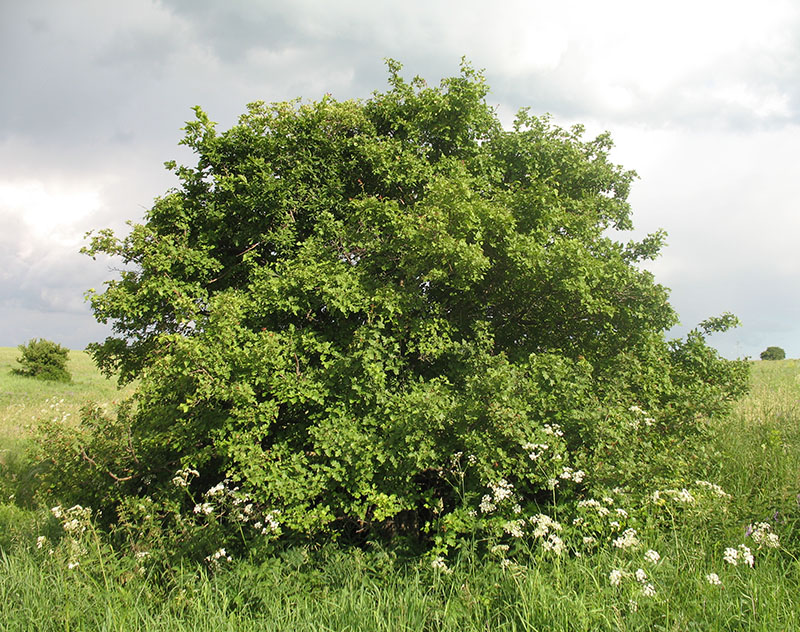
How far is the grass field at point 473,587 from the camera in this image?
14.5ft

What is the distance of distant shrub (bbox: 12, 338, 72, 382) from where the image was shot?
33156 mm

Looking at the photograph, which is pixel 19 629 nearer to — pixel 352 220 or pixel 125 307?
pixel 125 307

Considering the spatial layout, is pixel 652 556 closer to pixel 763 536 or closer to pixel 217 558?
pixel 763 536

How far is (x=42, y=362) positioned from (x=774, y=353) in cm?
5403

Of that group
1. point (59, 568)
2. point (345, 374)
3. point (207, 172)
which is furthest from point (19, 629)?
point (207, 172)

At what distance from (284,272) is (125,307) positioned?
9.53 ft

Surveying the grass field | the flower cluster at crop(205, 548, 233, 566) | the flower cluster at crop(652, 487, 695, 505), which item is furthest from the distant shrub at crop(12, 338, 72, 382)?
the flower cluster at crop(652, 487, 695, 505)

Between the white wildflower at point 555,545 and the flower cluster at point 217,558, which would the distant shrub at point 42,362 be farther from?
the white wildflower at point 555,545

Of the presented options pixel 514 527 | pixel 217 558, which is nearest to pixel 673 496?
pixel 514 527

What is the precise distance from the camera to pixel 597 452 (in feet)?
19.7

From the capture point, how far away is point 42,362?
109 feet

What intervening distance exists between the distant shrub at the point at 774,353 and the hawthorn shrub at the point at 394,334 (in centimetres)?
3888

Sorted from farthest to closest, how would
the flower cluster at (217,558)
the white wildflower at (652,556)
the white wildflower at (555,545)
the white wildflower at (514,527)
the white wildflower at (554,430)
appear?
the flower cluster at (217,558), the white wildflower at (554,430), the white wildflower at (514,527), the white wildflower at (555,545), the white wildflower at (652,556)

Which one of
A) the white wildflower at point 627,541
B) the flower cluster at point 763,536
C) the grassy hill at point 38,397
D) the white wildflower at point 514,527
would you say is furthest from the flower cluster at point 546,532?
the grassy hill at point 38,397
